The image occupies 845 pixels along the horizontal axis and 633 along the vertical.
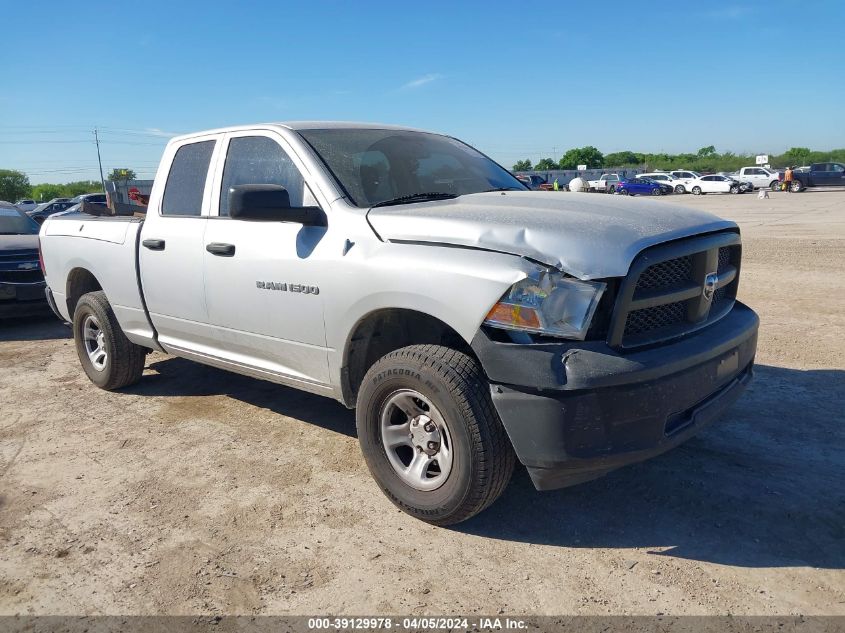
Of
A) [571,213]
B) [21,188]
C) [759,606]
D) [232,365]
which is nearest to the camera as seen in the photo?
[759,606]

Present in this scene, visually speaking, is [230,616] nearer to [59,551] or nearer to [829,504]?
[59,551]

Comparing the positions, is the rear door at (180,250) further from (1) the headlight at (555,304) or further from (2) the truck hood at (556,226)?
(1) the headlight at (555,304)

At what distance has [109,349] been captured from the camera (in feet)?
17.5

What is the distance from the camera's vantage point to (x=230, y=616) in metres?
2.60

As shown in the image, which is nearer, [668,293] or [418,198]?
[668,293]

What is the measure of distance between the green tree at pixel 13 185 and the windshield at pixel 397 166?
93.3 metres

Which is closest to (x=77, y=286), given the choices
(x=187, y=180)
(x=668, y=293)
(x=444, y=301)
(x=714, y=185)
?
(x=187, y=180)

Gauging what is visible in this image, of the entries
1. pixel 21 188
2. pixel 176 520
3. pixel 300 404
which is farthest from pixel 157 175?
pixel 21 188

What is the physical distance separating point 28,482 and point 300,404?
1.83 metres

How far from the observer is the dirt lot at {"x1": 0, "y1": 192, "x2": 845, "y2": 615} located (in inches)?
105

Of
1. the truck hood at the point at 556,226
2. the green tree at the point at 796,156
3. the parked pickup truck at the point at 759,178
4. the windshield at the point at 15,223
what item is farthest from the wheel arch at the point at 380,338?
the green tree at the point at 796,156

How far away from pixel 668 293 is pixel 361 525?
183 cm

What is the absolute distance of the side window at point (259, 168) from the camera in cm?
382

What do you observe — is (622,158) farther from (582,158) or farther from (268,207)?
(268,207)
